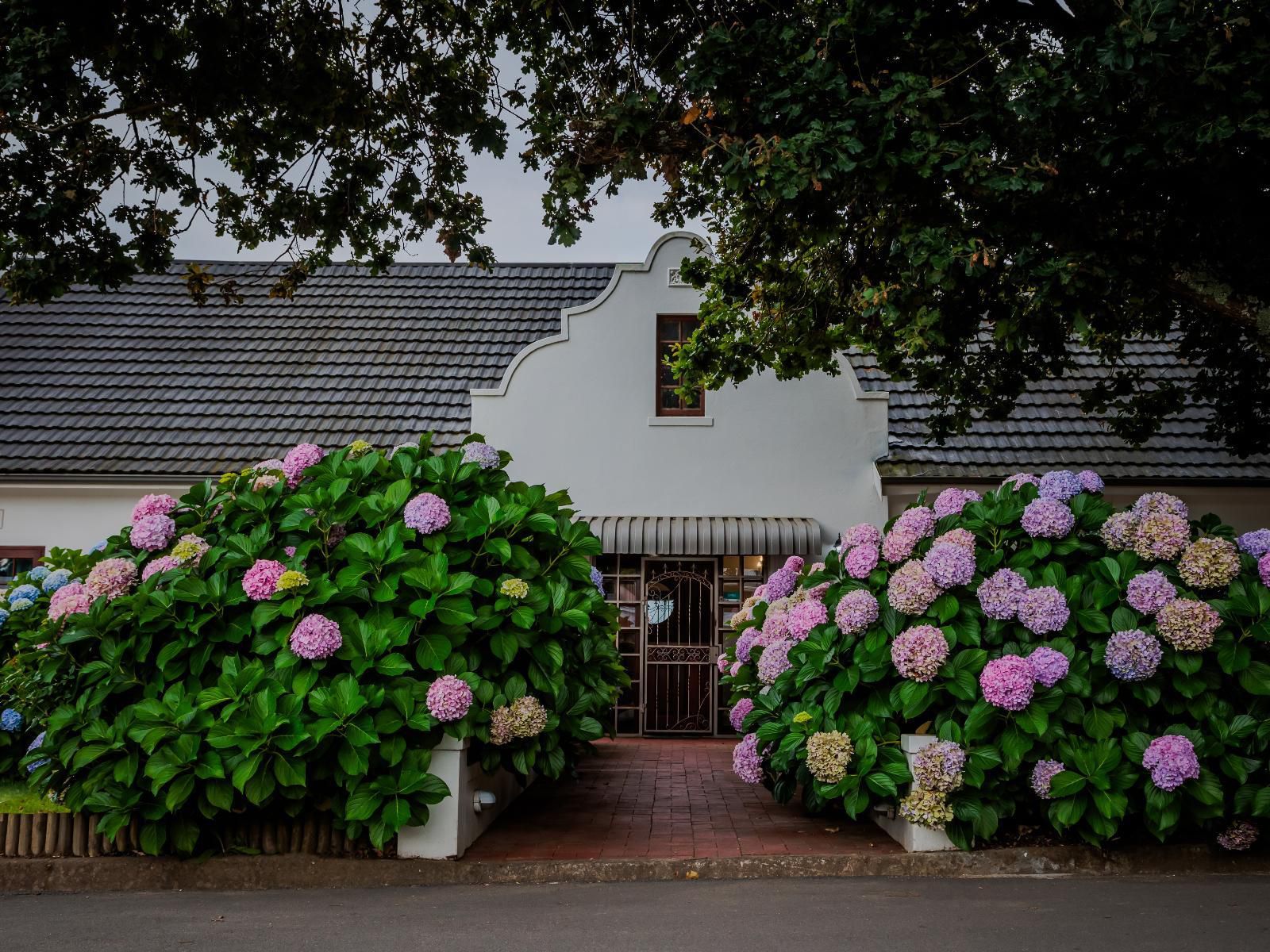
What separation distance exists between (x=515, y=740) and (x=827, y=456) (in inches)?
348

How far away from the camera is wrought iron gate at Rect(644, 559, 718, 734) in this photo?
48.2 feet

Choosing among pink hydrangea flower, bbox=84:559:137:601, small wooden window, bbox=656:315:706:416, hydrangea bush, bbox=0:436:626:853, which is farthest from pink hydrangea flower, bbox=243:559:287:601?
small wooden window, bbox=656:315:706:416

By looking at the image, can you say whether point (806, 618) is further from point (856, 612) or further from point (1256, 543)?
point (1256, 543)

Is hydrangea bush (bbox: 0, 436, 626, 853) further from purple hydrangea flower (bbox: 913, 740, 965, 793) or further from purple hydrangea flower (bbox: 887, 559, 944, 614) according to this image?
purple hydrangea flower (bbox: 913, 740, 965, 793)

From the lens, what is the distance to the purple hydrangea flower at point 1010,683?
6438 millimetres

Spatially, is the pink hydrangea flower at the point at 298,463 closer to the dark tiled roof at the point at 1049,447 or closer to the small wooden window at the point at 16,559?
the dark tiled roof at the point at 1049,447

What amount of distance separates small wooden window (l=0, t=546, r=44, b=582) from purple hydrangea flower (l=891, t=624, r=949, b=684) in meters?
12.9

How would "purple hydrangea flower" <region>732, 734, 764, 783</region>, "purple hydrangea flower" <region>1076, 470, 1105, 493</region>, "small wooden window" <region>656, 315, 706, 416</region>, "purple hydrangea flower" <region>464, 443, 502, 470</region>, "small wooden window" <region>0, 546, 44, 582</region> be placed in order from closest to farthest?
"purple hydrangea flower" <region>1076, 470, 1105, 493</region>
"purple hydrangea flower" <region>464, 443, 502, 470</region>
"purple hydrangea flower" <region>732, 734, 764, 783</region>
"small wooden window" <region>0, 546, 44, 582</region>
"small wooden window" <region>656, 315, 706, 416</region>

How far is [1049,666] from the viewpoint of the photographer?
6492 millimetres

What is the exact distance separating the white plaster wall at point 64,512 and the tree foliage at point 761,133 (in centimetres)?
753

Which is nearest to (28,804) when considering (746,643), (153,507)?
(153,507)

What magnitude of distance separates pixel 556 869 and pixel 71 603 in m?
3.47

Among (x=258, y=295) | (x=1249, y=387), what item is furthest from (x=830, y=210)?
(x=258, y=295)

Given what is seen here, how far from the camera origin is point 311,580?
6.66 meters
